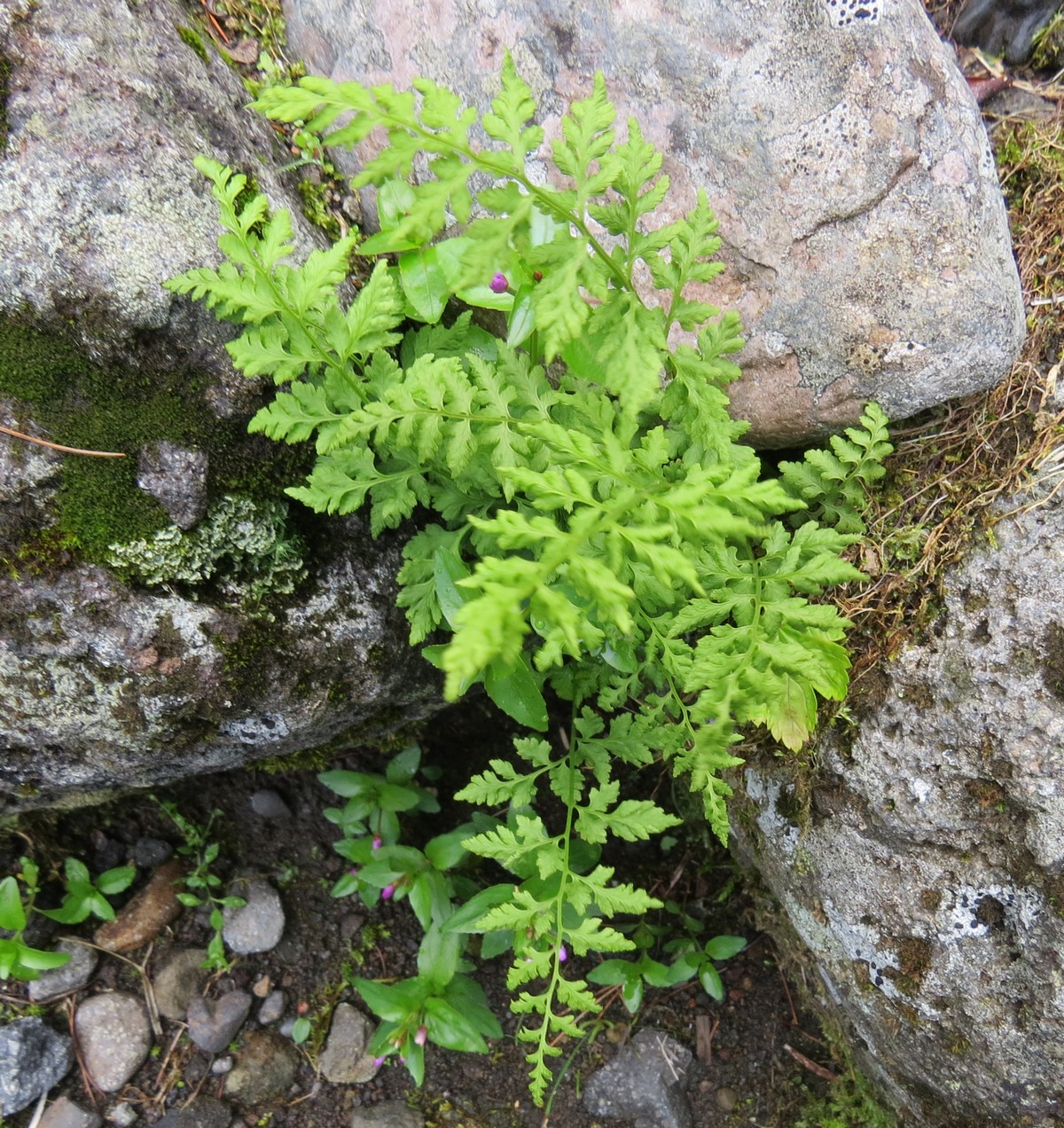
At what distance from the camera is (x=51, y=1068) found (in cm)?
417

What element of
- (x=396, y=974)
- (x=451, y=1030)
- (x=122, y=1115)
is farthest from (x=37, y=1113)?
(x=451, y=1030)

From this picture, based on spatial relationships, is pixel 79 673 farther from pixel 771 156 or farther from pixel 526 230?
pixel 771 156

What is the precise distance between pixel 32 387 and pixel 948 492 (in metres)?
3.19

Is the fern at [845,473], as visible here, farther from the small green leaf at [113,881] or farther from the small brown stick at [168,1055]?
the small brown stick at [168,1055]

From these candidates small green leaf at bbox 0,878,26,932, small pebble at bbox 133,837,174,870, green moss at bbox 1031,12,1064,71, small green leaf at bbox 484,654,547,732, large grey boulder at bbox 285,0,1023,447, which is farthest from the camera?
small pebble at bbox 133,837,174,870

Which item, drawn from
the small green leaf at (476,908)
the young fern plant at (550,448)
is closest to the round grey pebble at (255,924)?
the small green leaf at (476,908)

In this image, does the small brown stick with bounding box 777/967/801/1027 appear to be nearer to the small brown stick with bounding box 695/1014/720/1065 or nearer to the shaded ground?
the shaded ground

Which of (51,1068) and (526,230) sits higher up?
(526,230)

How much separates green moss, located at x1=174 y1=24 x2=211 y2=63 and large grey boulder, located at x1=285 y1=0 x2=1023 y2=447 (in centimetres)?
64

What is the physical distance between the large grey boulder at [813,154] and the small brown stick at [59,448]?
66.2 inches

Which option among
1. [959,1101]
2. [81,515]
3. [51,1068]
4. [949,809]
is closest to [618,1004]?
[959,1101]

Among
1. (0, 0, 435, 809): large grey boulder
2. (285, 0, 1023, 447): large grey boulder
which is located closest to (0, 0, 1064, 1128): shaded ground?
(285, 0, 1023, 447): large grey boulder

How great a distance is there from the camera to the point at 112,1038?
168 inches

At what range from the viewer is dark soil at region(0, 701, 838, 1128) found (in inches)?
168
